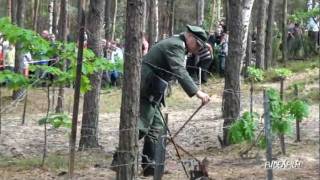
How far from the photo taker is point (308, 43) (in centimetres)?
2266

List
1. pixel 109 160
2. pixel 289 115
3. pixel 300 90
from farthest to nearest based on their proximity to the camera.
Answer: pixel 300 90, pixel 109 160, pixel 289 115

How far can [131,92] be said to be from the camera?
5.86 m

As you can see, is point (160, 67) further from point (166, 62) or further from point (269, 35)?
point (269, 35)

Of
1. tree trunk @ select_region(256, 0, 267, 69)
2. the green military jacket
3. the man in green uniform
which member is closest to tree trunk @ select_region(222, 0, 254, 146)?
the man in green uniform

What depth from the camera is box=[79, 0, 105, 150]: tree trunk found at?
9117mm

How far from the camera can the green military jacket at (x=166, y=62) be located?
278 inches

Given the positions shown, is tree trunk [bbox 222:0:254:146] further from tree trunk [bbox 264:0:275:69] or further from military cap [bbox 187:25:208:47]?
tree trunk [bbox 264:0:275:69]

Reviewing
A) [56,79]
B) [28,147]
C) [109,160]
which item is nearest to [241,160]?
[109,160]

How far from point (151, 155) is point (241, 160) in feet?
3.91

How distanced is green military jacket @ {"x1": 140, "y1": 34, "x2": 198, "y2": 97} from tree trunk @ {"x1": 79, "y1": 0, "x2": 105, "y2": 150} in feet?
5.81

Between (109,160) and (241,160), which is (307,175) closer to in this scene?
(241,160)

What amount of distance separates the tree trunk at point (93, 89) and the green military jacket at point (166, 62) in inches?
69.8

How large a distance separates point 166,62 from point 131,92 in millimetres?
1543

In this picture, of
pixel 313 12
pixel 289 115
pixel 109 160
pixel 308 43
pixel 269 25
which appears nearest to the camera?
pixel 289 115
